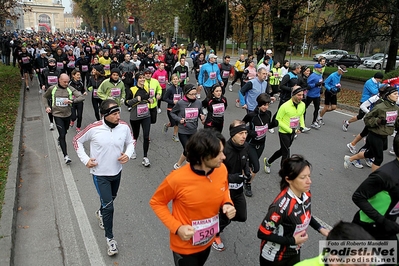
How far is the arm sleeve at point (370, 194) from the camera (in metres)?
2.89

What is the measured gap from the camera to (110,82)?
309 inches

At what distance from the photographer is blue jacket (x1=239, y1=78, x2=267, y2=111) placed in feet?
26.0

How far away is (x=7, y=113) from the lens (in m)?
10.6

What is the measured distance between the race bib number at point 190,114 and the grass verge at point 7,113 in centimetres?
335

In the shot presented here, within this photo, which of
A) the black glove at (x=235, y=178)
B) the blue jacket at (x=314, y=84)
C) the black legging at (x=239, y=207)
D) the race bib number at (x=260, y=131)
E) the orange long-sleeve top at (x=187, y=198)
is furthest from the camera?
the blue jacket at (x=314, y=84)

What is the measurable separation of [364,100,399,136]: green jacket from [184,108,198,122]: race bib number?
3117 millimetres

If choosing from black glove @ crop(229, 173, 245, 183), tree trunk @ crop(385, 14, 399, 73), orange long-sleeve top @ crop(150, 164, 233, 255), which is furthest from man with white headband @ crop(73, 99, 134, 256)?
tree trunk @ crop(385, 14, 399, 73)

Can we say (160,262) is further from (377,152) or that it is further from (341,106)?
(341,106)

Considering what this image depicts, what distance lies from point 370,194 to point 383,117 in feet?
11.0

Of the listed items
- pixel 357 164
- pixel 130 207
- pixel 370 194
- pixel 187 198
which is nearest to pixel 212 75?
pixel 357 164

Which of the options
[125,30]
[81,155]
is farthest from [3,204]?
[125,30]

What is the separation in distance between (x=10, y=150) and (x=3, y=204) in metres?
2.79

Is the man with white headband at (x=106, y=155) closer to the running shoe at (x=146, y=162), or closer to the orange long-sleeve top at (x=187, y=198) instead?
the orange long-sleeve top at (x=187, y=198)

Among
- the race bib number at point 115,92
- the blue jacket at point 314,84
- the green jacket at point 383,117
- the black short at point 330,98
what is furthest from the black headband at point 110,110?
the black short at point 330,98
